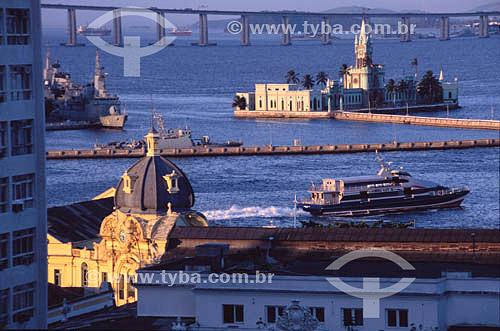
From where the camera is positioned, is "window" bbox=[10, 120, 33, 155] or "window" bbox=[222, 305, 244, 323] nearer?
"window" bbox=[10, 120, 33, 155]

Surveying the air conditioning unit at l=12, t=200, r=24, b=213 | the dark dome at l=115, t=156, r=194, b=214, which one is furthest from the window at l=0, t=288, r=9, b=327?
the dark dome at l=115, t=156, r=194, b=214

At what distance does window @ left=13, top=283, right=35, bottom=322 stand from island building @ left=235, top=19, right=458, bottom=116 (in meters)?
128

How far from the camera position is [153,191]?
1361 inches

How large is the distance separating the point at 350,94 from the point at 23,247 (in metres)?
136

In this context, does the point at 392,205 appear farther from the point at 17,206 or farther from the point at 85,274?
the point at 17,206

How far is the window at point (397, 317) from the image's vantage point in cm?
2000

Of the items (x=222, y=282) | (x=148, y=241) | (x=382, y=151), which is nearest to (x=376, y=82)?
(x=382, y=151)

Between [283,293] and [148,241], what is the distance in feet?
40.9

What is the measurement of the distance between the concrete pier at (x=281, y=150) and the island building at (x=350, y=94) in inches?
1667

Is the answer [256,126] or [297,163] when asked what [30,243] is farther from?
[256,126]

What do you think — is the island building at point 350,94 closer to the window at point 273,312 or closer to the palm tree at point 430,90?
the palm tree at point 430,90

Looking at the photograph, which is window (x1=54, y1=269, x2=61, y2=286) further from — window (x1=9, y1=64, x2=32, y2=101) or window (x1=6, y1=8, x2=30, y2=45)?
window (x1=6, y1=8, x2=30, y2=45)

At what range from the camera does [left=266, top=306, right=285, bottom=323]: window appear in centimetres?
2034

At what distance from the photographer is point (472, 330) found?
2005 cm
